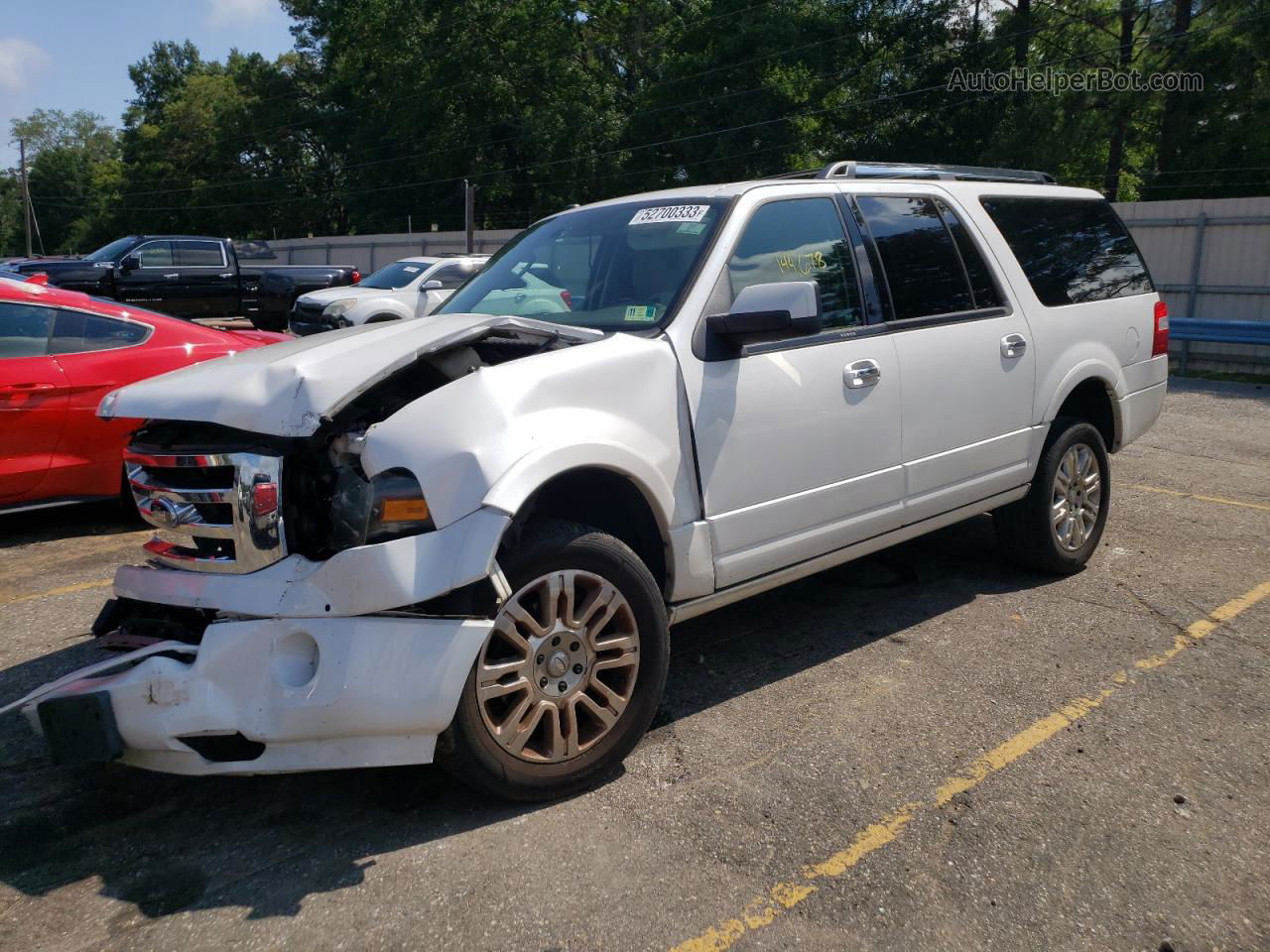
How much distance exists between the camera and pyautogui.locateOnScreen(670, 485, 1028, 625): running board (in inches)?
154

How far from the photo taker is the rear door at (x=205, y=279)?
21.1 m

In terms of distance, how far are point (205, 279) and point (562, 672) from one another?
20.2m

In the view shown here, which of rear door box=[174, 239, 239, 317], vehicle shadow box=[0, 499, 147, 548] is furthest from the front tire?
rear door box=[174, 239, 239, 317]

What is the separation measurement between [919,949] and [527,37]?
163ft

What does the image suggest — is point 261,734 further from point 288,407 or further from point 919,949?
point 919,949

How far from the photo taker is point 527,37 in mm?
47688

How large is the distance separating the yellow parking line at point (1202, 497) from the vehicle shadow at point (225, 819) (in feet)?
14.6

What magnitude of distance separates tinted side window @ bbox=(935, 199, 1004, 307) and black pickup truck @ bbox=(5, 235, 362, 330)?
17.2m

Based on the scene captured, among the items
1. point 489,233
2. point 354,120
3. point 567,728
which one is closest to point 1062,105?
point 489,233

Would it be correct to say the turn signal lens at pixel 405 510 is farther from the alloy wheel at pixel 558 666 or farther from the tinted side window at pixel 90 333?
the tinted side window at pixel 90 333

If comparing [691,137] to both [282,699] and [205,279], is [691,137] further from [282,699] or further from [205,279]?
[282,699]

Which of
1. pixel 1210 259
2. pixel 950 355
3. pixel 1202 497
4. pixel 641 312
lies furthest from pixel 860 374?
pixel 1210 259

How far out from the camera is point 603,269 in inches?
171

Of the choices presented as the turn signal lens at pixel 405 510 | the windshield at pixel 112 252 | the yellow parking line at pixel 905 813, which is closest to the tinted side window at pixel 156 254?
the windshield at pixel 112 252
